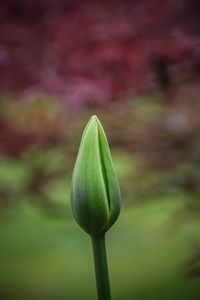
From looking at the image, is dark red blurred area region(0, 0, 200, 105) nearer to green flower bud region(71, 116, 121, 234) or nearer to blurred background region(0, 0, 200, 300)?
blurred background region(0, 0, 200, 300)

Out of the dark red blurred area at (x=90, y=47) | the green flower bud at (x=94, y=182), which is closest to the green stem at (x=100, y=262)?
the green flower bud at (x=94, y=182)

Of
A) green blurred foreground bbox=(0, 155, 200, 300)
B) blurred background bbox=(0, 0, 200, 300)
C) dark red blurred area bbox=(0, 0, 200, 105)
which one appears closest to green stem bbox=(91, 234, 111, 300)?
blurred background bbox=(0, 0, 200, 300)

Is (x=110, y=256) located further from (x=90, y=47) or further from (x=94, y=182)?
(x=94, y=182)

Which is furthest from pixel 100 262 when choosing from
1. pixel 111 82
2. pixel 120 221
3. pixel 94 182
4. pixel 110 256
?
pixel 120 221

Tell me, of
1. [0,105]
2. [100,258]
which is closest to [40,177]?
[0,105]

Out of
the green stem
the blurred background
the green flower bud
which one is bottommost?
the green stem

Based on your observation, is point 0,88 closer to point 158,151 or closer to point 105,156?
point 158,151

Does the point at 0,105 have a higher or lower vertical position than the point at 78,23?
higher
